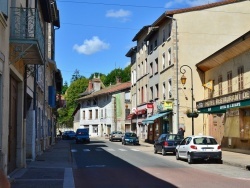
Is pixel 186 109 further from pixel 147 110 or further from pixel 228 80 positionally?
pixel 147 110

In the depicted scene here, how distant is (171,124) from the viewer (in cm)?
3822

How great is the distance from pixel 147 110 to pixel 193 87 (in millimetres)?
11565

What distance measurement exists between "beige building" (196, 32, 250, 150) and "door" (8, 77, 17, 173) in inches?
496

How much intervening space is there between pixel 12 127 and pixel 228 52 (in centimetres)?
1820

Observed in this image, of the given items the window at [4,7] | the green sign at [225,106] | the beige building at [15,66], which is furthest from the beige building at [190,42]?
the window at [4,7]

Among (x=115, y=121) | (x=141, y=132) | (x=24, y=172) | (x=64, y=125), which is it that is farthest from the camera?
(x=64, y=125)

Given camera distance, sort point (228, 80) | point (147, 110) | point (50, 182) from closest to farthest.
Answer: point (50, 182) → point (228, 80) → point (147, 110)

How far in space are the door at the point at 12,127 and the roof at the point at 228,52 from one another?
49.2 ft

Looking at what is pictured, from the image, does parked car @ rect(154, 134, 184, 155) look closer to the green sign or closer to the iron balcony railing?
the green sign

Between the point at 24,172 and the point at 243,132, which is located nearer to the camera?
the point at 24,172

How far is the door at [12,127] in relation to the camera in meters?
14.4

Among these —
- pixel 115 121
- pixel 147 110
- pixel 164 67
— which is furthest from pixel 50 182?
pixel 115 121

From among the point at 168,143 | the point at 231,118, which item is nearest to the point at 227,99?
the point at 231,118

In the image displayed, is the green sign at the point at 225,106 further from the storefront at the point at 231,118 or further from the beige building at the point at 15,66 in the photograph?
the beige building at the point at 15,66
